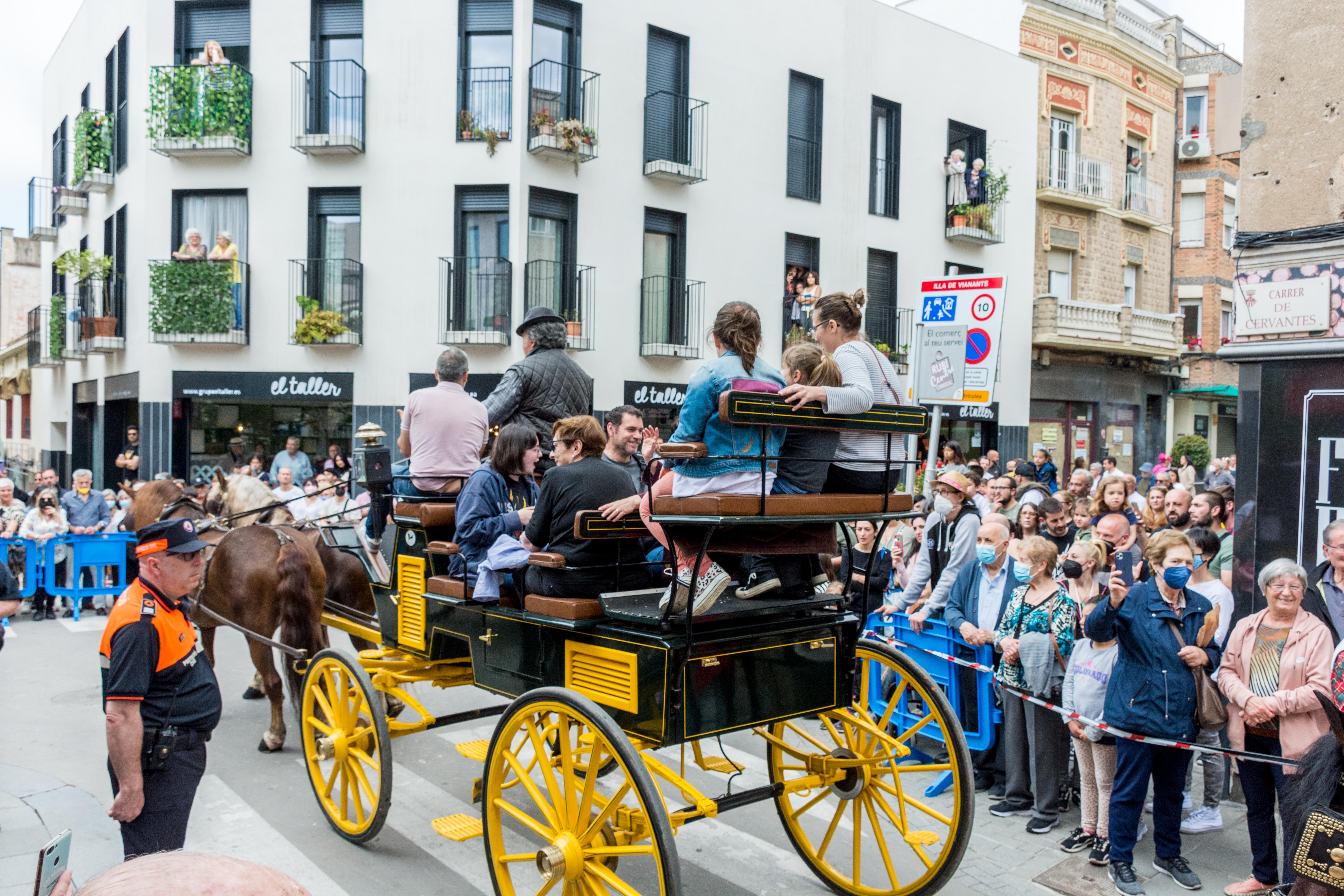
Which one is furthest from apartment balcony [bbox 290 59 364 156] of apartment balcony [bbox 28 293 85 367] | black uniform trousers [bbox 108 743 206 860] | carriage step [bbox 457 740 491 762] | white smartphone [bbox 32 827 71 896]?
white smartphone [bbox 32 827 71 896]

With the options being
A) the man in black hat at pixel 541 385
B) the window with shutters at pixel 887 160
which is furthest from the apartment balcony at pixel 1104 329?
the man in black hat at pixel 541 385

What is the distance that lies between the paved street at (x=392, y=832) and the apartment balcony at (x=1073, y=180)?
65.9 feet

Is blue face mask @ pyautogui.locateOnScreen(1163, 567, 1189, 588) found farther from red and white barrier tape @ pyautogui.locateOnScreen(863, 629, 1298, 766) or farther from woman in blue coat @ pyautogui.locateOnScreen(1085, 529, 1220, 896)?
red and white barrier tape @ pyautogui.locateOnScreen(863, 629, 1298, 766)

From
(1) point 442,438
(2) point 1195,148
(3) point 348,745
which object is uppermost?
(2) point 1195,148

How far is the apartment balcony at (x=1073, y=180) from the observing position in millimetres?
23406

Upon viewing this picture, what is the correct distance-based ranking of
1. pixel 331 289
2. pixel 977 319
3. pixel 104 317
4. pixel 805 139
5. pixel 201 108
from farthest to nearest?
pixel 805 139
pixel 104 317
pixel 331 289
pixel 201 108
pixel 977 319

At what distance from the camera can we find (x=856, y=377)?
13.3 feet

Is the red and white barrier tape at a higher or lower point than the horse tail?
lower

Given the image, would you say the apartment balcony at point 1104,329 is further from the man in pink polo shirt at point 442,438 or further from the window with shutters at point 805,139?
the man in pink polo shirt at point 442,438

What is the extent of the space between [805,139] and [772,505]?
17.3 m

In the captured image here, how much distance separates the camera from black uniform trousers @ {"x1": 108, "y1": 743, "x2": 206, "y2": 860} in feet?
12.4

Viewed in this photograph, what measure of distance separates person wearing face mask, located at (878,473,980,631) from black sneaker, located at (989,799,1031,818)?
1.28m

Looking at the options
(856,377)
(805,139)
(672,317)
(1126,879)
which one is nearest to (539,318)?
(856,377)

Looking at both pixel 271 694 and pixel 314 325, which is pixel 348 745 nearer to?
pixel 271 694
